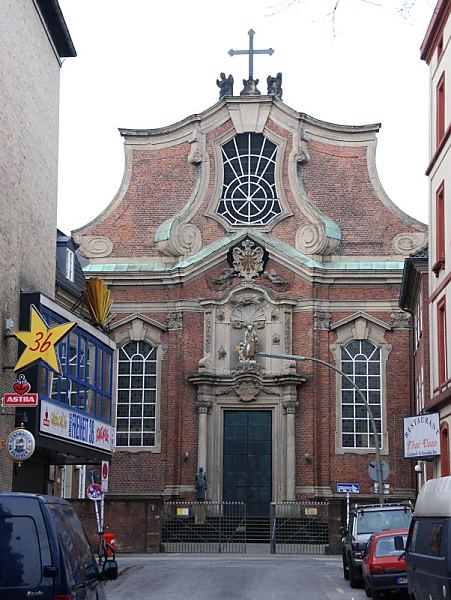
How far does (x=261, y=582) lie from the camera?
84.1ft

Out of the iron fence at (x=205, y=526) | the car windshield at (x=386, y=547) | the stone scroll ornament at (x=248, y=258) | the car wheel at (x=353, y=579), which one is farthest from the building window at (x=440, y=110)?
the iron fence at (x=205, y=526)

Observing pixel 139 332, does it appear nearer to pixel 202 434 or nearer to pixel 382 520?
pixel 202 434

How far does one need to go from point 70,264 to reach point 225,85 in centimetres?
1213

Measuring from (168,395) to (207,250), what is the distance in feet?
19.3

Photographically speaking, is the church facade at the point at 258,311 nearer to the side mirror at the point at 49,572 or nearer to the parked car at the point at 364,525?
the parked car at the point at 364,525

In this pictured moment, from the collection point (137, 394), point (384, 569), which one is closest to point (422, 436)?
point (384, 569)

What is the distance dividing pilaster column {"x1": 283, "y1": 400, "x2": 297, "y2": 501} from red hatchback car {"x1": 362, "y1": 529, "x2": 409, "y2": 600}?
22441mm

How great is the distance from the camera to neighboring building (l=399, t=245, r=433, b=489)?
3588cm

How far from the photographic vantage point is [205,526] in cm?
4272

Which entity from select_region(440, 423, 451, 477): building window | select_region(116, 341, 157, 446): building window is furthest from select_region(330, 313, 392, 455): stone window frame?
select_region(440, 423, 451, 477): building window

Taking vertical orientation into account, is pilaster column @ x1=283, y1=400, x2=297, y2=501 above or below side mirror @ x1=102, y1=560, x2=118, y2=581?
above

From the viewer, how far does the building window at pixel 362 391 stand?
4466 centimetres

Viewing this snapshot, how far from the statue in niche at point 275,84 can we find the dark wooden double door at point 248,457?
13197 millimetres

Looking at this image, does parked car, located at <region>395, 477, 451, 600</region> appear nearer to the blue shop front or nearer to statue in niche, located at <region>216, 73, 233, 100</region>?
the blue shop front
